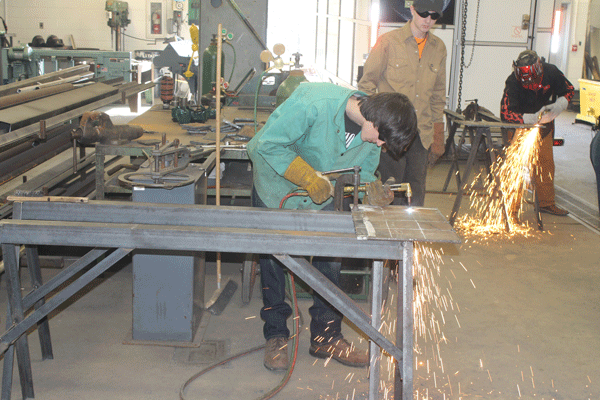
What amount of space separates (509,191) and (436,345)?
Result: 255cm

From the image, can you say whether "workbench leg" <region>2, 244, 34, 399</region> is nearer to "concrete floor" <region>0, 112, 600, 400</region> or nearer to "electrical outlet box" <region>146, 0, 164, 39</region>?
"concrete floor" <region>0, 112, 600, 400</region>

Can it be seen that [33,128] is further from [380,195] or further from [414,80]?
[414,80]

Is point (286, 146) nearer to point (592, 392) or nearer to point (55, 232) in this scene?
point (55, 232)

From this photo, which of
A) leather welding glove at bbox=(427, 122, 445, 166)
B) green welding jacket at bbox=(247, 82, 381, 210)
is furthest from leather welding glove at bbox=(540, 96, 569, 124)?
green welding jacket at bbox=(247, 82, 381, 210)

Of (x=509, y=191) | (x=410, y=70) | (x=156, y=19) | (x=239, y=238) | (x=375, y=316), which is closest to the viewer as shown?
(x=239, y=238)

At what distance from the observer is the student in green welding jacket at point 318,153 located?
6.90 feet

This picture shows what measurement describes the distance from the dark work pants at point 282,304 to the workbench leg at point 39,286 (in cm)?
94

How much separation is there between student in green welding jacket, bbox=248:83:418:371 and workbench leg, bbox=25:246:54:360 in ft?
3.09

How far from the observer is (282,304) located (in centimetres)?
257

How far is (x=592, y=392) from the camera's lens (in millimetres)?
2416

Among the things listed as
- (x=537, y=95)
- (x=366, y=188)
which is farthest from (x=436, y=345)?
(x=537, y=95)

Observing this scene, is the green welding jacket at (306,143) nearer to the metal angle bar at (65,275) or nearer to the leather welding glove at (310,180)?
the leather welding glove at (310,180)

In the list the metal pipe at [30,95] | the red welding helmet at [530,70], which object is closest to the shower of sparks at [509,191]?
the red welding helmet at [530,70]

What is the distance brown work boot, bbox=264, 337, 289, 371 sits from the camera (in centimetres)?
251
